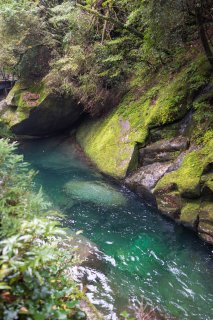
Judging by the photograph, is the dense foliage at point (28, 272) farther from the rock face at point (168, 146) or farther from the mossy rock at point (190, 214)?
the rock face at point (168, 146)

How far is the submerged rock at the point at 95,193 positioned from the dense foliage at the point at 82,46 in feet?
12.6

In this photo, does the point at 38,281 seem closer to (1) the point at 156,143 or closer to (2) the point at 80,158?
(1) the point at 156,143

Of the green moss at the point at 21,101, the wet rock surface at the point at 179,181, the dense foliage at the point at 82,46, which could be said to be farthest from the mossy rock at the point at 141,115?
the green moss at the point at 21,101

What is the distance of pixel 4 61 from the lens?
13.5 meters

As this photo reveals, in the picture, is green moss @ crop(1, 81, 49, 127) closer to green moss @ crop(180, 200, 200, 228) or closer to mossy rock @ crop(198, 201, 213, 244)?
green moss @ crop(180, 200, 200, 228)

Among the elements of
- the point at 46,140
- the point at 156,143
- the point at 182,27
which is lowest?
the point at 46,140

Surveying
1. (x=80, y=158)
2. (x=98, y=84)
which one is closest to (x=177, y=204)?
(x=80, y=158)

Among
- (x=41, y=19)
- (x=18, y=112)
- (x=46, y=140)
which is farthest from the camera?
(x=46, y=140)

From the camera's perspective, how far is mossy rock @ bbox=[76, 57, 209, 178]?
9.07 metres

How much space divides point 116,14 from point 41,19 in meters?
3.36

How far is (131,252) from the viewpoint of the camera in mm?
6570

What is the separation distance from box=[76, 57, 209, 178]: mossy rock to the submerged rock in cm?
63

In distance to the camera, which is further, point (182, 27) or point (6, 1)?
point (6, 1)

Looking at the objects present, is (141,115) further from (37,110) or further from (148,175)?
(37,110)
